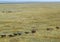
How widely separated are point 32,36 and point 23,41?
17 cm

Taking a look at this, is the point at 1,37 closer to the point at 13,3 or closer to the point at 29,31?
the point at 29,31

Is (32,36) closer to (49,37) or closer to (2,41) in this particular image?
(49,37)

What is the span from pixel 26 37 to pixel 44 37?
0.16 meters

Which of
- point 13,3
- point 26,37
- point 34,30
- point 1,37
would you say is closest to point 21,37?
point 26,37

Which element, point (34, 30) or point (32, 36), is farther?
point (34, 30)

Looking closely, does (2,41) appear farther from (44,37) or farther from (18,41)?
(44,37)

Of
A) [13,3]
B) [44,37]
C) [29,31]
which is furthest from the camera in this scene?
[13,3]

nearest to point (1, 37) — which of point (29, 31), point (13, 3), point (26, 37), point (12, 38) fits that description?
point (12, 38)

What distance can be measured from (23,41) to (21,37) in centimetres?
12

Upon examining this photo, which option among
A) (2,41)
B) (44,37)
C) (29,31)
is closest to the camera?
(2,41)

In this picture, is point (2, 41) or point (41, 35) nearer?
point (2, 41)

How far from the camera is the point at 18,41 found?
159 centimetres

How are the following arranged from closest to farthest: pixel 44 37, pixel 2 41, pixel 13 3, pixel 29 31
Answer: pixel 2 41
pixel 44 37
pixel 29 31
pixel 13 3

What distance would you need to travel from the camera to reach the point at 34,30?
1.98 meters
